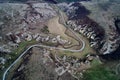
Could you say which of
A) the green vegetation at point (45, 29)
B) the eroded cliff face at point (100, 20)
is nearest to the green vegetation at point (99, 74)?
the eroded cliff face at point (100, 20)

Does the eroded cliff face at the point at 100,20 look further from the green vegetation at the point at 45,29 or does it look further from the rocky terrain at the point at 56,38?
the green vegetation at the point at 45,29

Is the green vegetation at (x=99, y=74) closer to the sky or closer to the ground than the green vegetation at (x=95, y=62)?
closer to the ground

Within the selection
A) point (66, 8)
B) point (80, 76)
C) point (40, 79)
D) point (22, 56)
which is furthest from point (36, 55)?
point (66, 8)

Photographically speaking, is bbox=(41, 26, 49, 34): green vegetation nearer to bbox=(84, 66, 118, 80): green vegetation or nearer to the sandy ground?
the sandy ground

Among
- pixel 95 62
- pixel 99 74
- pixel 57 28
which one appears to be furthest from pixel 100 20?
pixel 99 74

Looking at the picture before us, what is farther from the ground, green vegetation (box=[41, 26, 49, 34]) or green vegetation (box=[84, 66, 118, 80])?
green vegetation (box=[41, 26, 49, 34])

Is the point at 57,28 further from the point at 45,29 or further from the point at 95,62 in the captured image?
the point at 95,62

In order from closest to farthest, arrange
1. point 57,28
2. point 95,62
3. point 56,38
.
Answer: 1. point 95,62
2. point 56,38
3. point 57,28

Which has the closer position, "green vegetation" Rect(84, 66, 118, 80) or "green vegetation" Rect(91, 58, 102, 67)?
"green vegetation" Rect(84, 66, 118, 80)

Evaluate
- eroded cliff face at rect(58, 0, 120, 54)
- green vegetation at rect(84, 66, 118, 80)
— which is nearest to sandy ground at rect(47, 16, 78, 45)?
eroded cliff face at rect(58, 0, 120, 54)
